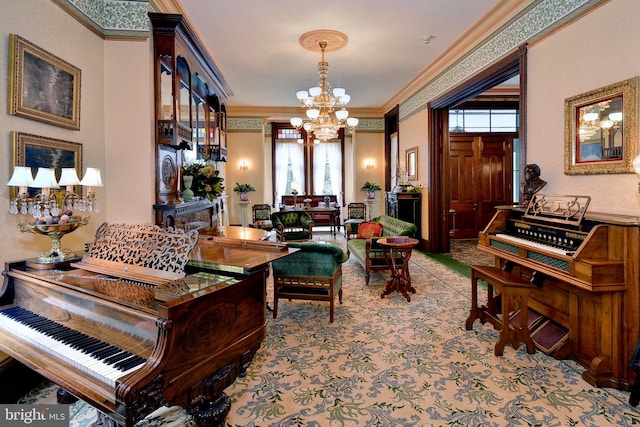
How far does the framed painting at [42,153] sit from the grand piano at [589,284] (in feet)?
13.2

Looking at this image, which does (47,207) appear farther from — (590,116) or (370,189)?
(370,189)

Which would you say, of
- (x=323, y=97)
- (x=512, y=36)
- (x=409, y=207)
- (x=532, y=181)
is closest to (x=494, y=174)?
(x=409, y=207)

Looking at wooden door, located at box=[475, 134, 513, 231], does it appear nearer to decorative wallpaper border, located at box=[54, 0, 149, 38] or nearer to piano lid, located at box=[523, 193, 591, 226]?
piano lid, located at box=[523, 193, 591, 226]

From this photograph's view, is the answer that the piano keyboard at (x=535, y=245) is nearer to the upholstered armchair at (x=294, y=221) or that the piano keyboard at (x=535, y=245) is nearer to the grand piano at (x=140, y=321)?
the grand piano at (x=140, y=321)

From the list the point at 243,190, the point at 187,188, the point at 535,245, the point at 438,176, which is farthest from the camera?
the point at 243,190

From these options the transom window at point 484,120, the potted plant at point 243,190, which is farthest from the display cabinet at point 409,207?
the potted plant at point 243,190

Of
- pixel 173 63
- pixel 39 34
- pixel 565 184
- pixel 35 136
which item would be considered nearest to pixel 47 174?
pixel 35 136

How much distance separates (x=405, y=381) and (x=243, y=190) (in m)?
7.92

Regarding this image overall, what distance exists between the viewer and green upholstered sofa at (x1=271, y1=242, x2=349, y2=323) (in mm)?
3496

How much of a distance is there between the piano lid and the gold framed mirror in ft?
1.14

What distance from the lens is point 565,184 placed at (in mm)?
3320

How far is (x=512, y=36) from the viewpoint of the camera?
411cm

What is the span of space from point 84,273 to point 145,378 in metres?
1.10

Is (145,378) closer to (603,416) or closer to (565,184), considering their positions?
(603,416)
